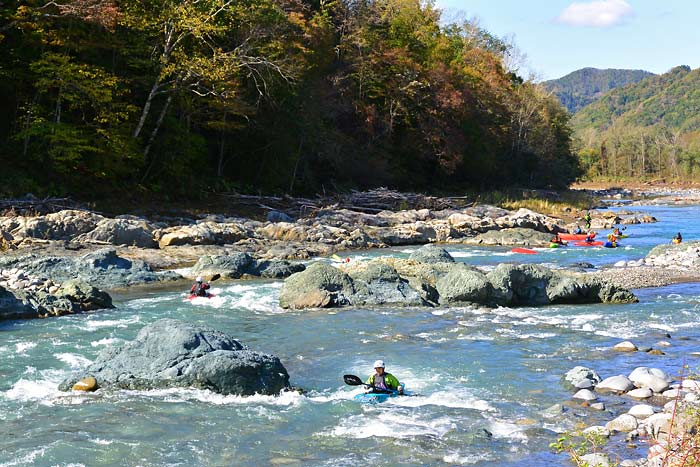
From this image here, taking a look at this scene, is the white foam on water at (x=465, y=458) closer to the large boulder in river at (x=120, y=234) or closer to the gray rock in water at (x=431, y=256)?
the gray rock in water at (x=431, y=256)

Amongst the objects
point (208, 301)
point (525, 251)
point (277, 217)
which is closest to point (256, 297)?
point (208, 301)

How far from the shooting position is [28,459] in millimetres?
7750

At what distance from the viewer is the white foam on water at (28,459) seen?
301 inches

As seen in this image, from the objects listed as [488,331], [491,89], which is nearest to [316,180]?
[491,89]

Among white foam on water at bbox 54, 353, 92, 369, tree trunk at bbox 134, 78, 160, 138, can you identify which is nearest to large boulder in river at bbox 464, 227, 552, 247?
tree trunk at bbox 134, 78, 160, 138

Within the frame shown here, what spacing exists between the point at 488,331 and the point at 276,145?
24748mm

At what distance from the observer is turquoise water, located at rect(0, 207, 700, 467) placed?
26.5ft

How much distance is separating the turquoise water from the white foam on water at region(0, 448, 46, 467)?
0.05ft

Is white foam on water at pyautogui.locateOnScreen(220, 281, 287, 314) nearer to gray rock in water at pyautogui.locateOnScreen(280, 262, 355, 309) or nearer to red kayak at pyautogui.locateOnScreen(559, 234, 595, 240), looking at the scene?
gray rock in water at pyautogui.locateOnScreen(280, 262, 355, 309)

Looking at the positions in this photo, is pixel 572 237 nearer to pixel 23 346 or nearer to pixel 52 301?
pixel 52 301

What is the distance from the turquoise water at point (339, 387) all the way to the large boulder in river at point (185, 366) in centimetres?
22

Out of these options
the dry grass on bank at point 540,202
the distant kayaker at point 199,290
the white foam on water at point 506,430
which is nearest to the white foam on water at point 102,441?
the white foam on water at point 506,430

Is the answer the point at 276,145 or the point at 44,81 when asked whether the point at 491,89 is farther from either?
the point at 44,81

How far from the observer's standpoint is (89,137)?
28.7 metres
